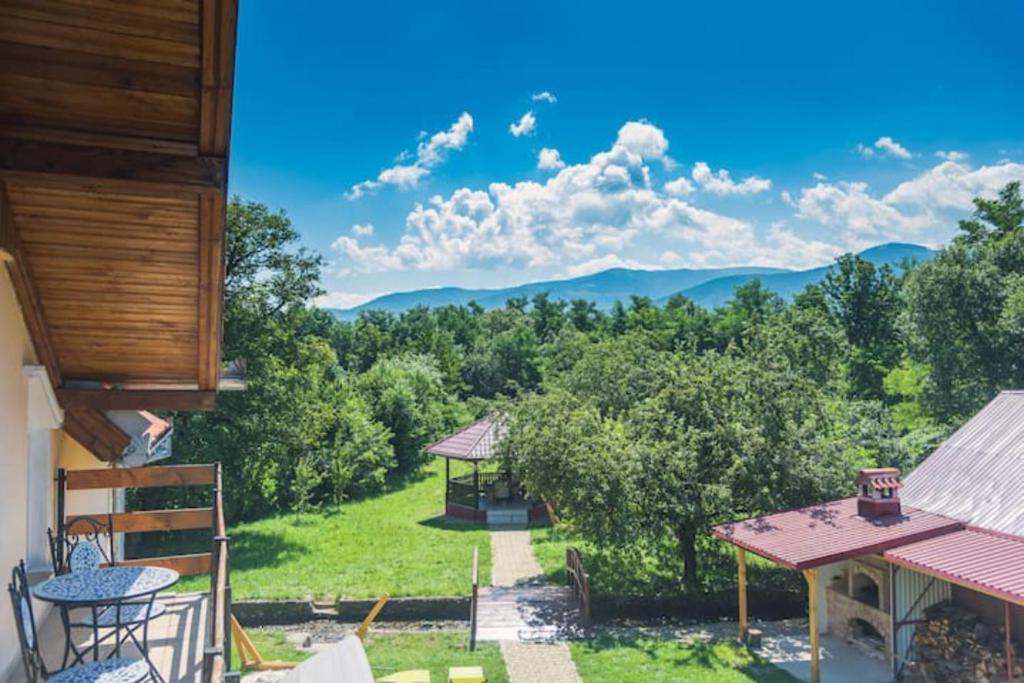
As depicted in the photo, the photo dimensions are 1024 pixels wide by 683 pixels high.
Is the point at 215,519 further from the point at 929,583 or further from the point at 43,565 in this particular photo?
the point at 929,583

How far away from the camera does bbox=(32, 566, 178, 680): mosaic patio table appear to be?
14.2ft

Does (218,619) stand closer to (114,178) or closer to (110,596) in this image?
(110,596)

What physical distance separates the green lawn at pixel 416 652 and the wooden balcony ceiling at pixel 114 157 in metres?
8.21

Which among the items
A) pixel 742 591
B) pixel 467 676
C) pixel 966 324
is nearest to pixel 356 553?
pixel 467 676

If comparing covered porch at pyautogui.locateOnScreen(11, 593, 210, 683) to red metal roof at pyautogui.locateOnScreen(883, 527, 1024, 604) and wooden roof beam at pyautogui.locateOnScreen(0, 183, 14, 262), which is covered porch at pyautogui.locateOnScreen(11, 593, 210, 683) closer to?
A: wooden roof beam at pyautogui.locateOnScreen(0, 183, 14, 262)

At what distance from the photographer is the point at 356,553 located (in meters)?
18.8

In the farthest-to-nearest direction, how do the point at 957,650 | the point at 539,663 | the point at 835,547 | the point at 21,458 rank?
the point at 539,663
the point at 835,547
the point at 957,650
the point at 21,458

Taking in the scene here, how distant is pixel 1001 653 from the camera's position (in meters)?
10.3

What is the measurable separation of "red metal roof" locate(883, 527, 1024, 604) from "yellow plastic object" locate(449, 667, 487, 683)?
262 inches

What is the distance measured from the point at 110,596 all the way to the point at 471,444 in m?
19.0

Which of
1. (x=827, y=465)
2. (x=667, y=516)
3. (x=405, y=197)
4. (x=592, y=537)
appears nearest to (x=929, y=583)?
Result: (x=827, y=465)

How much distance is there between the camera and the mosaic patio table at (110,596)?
433 cm

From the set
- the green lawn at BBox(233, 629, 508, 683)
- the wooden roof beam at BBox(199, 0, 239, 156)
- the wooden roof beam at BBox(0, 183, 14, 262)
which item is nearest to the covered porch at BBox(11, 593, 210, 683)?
the wooden roof beam at BBox(0, 183, 14, 262)

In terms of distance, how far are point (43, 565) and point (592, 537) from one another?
1026 centimetres
